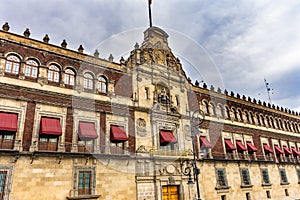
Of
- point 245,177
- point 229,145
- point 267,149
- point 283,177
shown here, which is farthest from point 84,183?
point 283,177

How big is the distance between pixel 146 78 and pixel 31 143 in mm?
11383

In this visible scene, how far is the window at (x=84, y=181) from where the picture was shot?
1557cm

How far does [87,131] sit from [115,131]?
7.39ft

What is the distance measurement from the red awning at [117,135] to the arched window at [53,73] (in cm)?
553

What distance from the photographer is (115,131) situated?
18.2 m

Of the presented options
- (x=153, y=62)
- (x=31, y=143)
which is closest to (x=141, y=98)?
(x=153, y=62)

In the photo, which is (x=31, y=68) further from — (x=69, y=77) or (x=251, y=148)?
(x=251, y=148)

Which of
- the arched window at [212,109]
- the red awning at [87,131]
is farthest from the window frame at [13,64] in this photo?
the arched window at [212,109]

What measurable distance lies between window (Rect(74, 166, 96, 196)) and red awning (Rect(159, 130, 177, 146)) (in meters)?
6.66

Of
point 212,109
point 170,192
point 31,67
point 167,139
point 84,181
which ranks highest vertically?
point 31,67

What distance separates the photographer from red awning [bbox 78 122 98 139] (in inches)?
652

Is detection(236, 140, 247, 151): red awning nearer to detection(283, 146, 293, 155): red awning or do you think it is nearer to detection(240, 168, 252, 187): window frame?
detection(240, 168, 252, 187): window frame

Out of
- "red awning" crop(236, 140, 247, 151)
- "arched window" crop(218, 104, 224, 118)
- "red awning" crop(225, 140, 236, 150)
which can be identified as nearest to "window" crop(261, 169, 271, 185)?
A: "red awning" crop(236, 140, 247, 151)

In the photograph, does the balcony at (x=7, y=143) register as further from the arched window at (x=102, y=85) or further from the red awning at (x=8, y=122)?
the arched window at (x=102, y=85)
